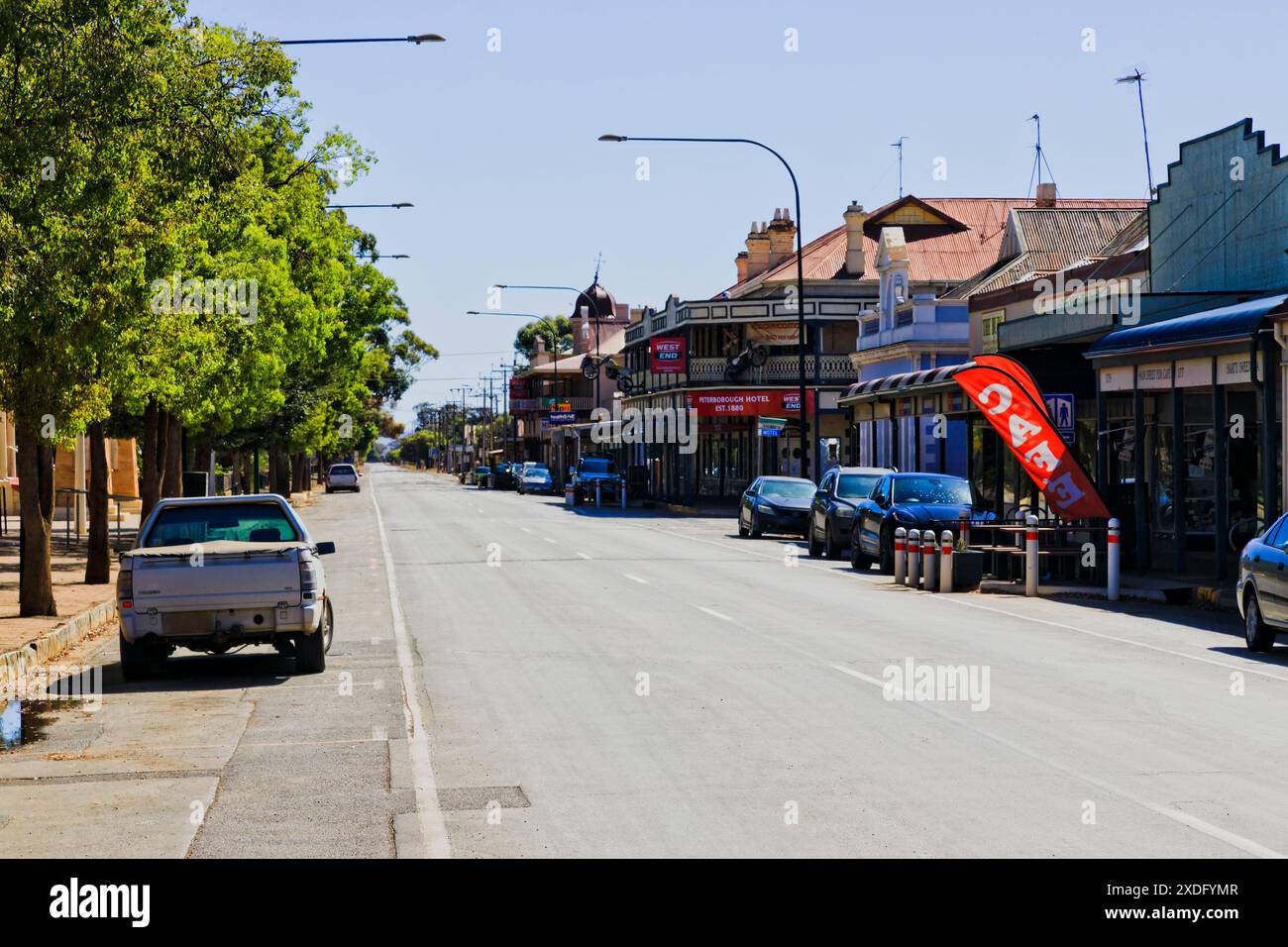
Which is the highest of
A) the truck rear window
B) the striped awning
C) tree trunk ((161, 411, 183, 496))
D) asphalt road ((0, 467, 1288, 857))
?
the striped awning

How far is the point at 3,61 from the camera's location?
14.6 m

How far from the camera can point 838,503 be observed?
3281 centimetres

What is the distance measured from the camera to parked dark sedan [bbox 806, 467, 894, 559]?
32.6 meters

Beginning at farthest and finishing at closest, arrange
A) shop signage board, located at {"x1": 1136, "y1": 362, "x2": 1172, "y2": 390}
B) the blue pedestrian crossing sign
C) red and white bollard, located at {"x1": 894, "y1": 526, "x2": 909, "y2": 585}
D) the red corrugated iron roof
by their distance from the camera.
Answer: the red corrugated iron roof
the blue pedestrian crossing sign
red and white bollard, located at {"x1": 894, "y1": 526, "x2": 909, "y2": 585}
shop signage board, located at {"x1": 1136, "y1": 362, "x2": 1172, "y2": 390}

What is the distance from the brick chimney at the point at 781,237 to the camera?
83250mm

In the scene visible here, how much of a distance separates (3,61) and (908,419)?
3668cm

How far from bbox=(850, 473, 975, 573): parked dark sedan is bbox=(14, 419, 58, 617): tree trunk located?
14301 mm

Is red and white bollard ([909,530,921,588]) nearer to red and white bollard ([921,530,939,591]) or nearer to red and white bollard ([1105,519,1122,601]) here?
red and white bollard ([921,530,939,591])

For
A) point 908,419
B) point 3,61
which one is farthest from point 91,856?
point 908,419

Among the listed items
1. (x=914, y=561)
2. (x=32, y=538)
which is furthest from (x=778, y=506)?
(x=32, y=538)

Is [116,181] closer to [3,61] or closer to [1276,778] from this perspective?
[3,61]

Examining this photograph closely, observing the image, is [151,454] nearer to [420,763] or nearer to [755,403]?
[420,763]

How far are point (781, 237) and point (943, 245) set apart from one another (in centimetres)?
1574

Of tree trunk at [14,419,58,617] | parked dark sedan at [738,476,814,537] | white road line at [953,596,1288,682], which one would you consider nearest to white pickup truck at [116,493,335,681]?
tree trunk at [14,419,58,617]
